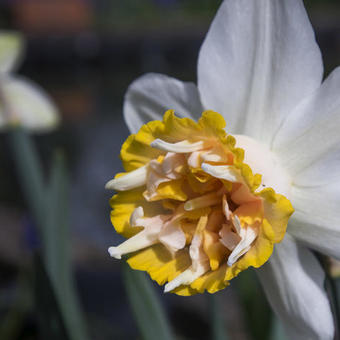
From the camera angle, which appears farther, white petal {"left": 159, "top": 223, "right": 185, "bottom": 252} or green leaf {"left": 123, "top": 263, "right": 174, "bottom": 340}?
green leaf {"left": 123, "top": 263, "right": 174, "bottom": 340}

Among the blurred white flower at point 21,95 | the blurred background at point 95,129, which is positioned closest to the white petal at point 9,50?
the blurred white flower at point 21,95

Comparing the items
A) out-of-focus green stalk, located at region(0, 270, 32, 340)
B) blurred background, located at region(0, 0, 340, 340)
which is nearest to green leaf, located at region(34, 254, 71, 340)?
blurred background, located at region(0, 0, 340, 340)

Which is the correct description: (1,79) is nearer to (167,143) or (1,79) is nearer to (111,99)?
(167,143)


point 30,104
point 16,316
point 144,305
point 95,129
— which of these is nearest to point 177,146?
point 144,305

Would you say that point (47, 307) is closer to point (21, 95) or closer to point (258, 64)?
point (258, 64)

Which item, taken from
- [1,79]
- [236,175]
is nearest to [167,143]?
[236,175]

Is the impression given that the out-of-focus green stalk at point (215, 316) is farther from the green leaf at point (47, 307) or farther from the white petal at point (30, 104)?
the white petal at point (30, 104)

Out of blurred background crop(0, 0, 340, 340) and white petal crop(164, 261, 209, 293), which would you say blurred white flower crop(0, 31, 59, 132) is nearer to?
blurred background crop(0, 0, 340, 340)
